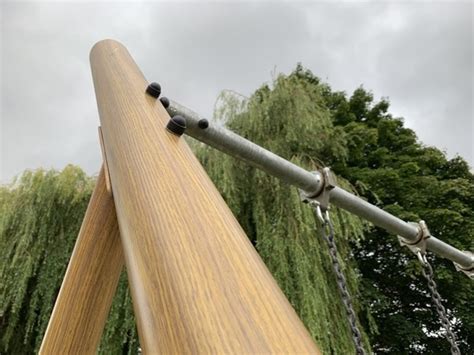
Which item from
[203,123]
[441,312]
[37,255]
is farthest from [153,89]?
[37,255]

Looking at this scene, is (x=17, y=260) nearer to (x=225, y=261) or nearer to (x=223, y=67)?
(x=225, y=261)

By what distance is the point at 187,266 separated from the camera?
0.80 feet

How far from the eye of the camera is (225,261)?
251 mm

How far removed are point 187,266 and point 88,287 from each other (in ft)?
1.24

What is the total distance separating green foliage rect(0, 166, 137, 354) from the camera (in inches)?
124

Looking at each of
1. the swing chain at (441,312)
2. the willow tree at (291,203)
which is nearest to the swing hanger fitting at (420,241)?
the swing chain at (441,312)

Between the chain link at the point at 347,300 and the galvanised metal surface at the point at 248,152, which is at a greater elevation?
the galvanised metal surface at the point at 248,152

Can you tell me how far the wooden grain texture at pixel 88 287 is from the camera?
1.80ft

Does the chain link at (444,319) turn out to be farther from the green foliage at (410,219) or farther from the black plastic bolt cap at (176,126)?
the green foliage at (410,219)

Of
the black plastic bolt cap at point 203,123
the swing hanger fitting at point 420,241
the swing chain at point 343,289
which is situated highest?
the swing hanger fitting at point 420,241

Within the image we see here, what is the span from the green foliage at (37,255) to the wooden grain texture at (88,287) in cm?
267

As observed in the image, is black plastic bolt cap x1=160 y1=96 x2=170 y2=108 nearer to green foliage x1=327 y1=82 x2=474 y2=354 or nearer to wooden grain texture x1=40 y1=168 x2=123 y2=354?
wooden grain texture x1=40 y1=168 x2=123 y2=354

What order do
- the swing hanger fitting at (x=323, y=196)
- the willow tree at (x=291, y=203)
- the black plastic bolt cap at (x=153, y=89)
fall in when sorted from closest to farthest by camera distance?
the black plastic bolt cap at (x=153, y=89), the swing hanger fitting at (x=323, y=196), the willow tree at (x=291, y=203)

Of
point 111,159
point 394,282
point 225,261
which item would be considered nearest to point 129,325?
point 111,159
